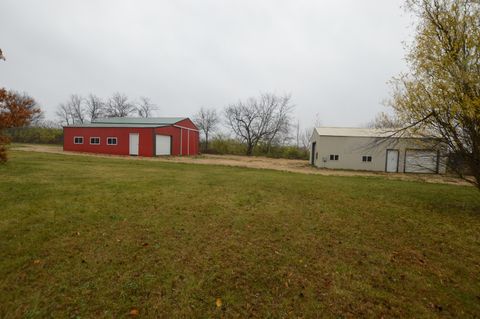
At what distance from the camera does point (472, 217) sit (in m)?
6.98

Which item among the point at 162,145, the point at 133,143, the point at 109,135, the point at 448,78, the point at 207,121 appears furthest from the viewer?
the point at 207,121

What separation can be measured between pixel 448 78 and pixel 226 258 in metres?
7.79

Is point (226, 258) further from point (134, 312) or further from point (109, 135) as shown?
point (109, 135)

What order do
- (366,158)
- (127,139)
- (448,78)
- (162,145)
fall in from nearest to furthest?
(448,78)
(366,158)
(127,139)
(162,145)

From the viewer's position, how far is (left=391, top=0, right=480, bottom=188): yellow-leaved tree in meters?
6.54

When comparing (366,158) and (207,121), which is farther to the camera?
(207,121)

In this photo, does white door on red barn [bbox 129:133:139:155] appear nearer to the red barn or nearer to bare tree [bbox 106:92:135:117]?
the red barn

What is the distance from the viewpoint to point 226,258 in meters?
3.95

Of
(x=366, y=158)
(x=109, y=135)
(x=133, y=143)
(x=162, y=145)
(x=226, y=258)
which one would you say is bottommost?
(x=226, y=258)

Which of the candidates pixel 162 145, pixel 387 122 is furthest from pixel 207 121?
pixel 387 122

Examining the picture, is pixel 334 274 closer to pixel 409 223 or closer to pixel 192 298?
pixel 192 298

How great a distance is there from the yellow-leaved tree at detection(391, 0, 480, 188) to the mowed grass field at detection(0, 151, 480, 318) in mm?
2390

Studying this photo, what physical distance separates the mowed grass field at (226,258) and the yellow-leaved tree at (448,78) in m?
2.39

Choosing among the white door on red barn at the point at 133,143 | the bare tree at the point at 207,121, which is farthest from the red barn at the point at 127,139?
the bare tree at the point at 207,121
